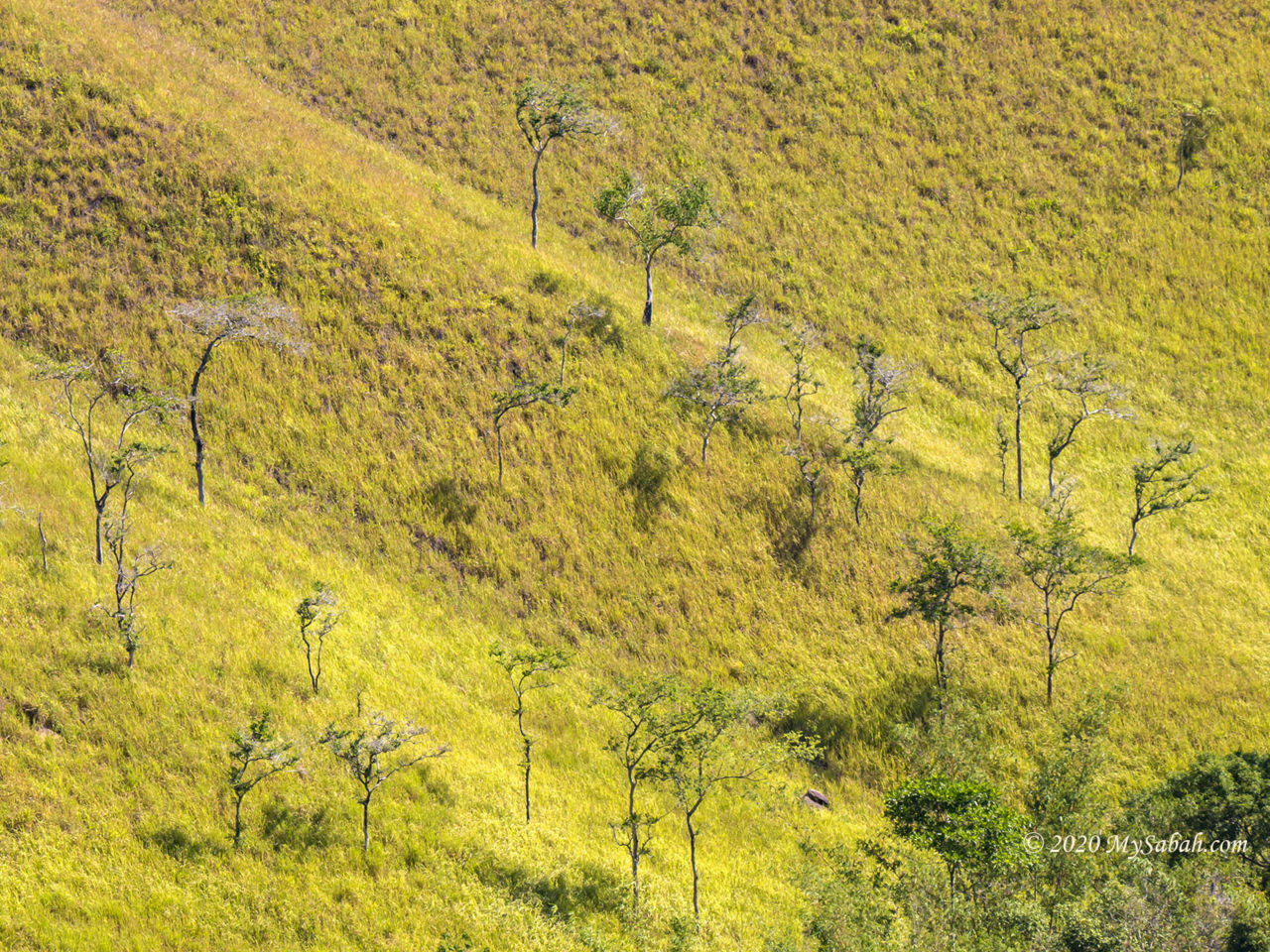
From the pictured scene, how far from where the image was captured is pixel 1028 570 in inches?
1198

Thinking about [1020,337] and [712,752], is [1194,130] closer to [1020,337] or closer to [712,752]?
[1020,337]

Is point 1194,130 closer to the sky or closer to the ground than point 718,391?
closer to the sky

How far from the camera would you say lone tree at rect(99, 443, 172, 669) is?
69.7ft

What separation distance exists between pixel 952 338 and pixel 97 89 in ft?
155

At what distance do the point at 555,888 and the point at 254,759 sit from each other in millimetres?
7697

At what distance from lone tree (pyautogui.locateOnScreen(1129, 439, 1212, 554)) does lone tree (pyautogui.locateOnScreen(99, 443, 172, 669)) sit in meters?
36.7

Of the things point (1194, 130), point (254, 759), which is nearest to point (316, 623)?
point (254, 759)

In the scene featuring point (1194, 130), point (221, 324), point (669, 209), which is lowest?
point (221, 324)

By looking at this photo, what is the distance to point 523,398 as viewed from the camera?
3253cm

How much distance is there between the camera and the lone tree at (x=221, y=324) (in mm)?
28250

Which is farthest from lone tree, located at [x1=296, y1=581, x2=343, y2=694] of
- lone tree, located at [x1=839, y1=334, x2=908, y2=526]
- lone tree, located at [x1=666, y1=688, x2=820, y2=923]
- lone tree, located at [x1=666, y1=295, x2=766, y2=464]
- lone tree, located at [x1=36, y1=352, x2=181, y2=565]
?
lone tree, located at [x1=839, y1=334, x2=908, y2=526]

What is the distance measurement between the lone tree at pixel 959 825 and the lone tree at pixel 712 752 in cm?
376

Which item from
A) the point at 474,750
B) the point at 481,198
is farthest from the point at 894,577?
the point at 481,198

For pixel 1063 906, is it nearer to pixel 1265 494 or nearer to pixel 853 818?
pixel 853 818
